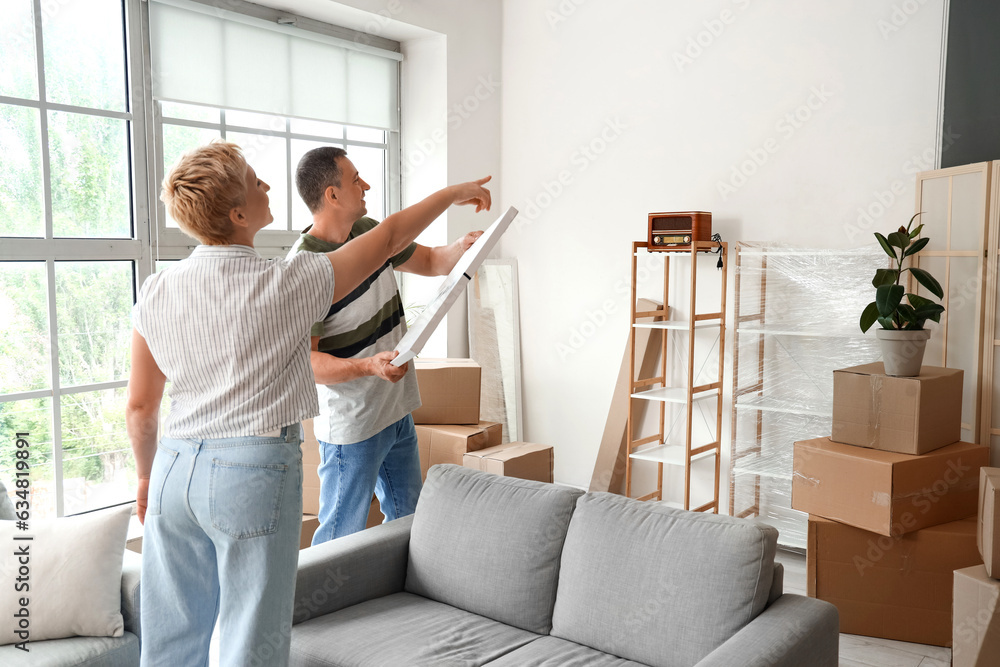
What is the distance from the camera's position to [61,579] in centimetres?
190

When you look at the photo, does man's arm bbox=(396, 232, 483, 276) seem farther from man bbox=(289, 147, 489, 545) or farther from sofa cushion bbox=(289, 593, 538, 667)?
sofa cushion bbox=(289, 593, 538, 667)

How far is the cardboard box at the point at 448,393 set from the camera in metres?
3.50

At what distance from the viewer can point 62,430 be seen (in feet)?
9.99

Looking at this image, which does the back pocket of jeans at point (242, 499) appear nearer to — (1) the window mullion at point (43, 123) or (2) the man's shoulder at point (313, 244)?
(2) the man's shoulder at point (313, 244)

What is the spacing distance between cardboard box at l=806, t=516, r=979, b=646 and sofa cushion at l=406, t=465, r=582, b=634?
1173 mm

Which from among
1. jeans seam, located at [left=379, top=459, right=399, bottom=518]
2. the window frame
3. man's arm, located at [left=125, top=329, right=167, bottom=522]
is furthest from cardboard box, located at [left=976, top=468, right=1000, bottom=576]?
the window frame

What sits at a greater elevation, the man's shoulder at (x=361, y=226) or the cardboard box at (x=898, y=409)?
the man's shoulder at (x=361, y=226)

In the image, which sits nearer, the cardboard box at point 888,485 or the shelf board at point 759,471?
the cardboard box at point 888,485

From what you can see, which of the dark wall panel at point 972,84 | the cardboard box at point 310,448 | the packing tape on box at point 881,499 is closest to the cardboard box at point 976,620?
the packing tape on box at point 881,499

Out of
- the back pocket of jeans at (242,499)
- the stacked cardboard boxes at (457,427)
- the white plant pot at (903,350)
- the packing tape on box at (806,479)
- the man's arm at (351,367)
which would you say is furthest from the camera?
the stacked cardboard boxes at (457,427)

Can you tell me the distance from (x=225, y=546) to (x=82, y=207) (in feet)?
7.50

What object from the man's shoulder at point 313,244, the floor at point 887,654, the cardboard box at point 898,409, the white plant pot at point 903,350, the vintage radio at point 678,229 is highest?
the vintage radio at point 678,229

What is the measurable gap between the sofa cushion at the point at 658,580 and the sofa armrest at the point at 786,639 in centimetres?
6

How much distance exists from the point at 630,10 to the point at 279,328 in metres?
3.29
